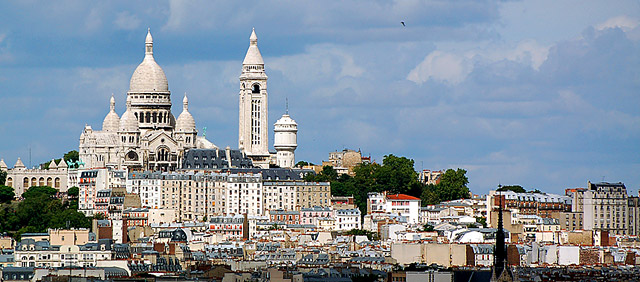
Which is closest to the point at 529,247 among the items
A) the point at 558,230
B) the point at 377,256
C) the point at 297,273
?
the point at 377,256

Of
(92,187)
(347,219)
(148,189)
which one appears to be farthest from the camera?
(148,189)

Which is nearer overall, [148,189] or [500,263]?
[500,263]

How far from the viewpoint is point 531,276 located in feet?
408

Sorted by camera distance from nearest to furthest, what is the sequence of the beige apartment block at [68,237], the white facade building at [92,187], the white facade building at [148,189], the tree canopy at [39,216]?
the beige apartment block at [68,237]
the tree canopy at [39,216]
the white facade building at [92,187]
the white facade building at [148,189]

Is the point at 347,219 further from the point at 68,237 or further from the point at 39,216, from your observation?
the point at 68,237

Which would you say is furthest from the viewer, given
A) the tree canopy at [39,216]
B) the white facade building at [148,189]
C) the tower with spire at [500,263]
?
the white facade building at [148,189]

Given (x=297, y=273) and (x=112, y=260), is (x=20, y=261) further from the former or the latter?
(x=297, y=273)

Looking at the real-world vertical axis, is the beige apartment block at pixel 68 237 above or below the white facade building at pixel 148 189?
below

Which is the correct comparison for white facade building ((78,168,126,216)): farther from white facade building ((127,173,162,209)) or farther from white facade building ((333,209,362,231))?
white facade building ((333,209,362,231))

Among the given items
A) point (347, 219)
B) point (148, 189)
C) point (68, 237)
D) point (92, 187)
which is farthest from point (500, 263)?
point (148, 189)

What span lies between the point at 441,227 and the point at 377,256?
36.9 meters

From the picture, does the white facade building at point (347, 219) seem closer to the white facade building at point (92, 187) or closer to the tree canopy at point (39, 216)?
the white facade building at point (92, 187)

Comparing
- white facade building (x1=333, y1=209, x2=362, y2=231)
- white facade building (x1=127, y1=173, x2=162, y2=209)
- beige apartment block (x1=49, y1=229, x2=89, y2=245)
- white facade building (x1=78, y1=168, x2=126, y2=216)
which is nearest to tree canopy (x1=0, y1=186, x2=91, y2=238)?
white facade building (x1=78, y1=168, x2=126, y2=216)

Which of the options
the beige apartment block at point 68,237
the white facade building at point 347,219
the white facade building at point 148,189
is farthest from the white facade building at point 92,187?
the beige apartment block at point 68,237
